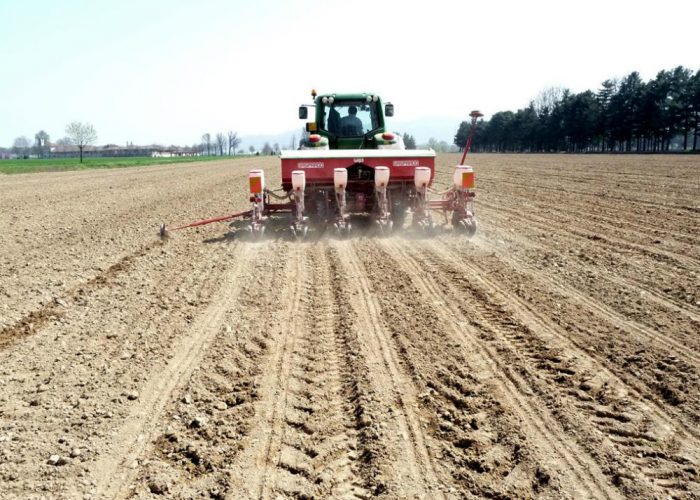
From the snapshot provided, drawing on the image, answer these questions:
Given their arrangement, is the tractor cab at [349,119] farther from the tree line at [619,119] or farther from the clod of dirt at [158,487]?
the tree line at [619,119]

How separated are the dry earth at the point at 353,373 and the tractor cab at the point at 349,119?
4.45 meters

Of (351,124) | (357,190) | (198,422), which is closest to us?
(198,422)

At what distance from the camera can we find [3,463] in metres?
2.96

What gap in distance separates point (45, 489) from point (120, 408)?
807mm

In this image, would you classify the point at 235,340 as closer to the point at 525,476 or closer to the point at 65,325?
→ the point at 65,325

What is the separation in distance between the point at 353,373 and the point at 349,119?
881cm

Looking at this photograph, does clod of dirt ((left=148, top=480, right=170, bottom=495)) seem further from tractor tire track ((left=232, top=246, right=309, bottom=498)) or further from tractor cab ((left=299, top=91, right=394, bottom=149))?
tractor cab ((left=299, top=91, right=394, bottom=149))

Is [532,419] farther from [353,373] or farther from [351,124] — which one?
[351,124]

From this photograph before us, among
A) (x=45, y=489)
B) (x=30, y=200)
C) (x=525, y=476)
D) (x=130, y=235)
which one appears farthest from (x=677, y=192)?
(x=30, y=200)

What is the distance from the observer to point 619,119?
6931 cm

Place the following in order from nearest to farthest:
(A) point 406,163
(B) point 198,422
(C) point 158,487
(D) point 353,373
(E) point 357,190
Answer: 1. (C) point 158,487
2. (B) point 198,422
3. (D) point 353,373
4. (A) point 406,163
5. (E) point 357,190

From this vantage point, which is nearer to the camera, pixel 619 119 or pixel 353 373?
pixel 353 373

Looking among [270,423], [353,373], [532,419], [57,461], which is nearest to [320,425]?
[270,423]

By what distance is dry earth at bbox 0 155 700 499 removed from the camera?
290 cm
